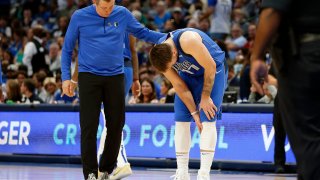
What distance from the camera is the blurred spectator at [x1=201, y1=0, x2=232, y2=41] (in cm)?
1744

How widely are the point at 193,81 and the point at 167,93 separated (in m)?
5.56

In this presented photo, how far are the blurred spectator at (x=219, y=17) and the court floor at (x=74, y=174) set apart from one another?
588 centimetres

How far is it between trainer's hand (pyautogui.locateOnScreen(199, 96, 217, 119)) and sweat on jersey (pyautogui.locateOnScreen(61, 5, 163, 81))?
3.46 ft

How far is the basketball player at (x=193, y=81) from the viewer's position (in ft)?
26.6

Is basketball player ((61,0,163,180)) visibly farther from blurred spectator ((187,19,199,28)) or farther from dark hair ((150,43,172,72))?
blurred spectator ((187,19,199,28))

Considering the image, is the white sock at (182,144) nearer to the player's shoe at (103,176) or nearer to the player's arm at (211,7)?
the player's shoe at (103,176)

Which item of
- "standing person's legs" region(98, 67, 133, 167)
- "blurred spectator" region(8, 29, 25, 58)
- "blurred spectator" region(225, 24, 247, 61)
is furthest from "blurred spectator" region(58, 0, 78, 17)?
"standing person's legs" region(98, 67, 133, 167)

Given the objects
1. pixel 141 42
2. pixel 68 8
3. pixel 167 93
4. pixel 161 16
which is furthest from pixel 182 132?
pixel 68 8

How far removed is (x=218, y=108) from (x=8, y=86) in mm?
7684

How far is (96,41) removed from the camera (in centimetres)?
→ 866

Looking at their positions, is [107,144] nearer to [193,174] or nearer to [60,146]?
[193,174]

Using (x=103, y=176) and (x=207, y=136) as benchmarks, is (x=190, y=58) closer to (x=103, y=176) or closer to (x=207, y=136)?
(x=207, y=136)

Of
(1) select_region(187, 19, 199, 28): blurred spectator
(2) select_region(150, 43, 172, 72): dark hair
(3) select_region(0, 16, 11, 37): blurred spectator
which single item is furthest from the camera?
(3) select_region(0, 16, 11, 37): blurred spectator

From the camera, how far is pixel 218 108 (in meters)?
8.49
